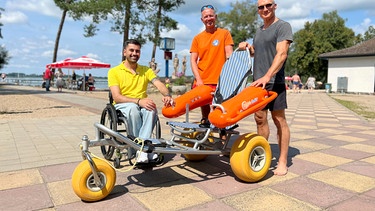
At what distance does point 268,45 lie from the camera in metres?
3.18

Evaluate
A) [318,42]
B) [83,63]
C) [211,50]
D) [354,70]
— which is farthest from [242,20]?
[211,50]

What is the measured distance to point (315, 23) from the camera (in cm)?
4497

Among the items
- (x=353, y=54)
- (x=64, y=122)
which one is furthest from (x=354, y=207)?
(x=353, y=54)

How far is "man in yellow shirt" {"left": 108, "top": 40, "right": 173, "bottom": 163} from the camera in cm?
318

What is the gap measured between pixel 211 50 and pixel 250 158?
139 cm

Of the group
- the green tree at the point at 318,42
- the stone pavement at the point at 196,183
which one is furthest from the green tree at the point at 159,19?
the green tree at the point at 318,42

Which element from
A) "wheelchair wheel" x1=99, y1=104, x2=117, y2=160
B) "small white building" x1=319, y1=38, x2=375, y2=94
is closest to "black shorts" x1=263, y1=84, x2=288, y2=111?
"wheelchair wheel" x1=99, y1=104, x2=117, y2=160

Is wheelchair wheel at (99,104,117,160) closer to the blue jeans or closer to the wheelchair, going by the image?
the wheelchair

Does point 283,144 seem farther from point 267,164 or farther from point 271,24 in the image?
point 271,24

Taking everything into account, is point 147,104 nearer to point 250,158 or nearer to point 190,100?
point 190,100

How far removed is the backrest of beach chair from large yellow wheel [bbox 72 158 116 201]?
4.67 feet

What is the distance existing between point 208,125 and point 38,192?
5.54 feet

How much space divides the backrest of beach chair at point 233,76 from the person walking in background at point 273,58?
0.12 meters

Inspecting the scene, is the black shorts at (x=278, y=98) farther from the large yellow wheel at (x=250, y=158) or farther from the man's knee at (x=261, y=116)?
the large yellow wheel at (x=250, y=158)
